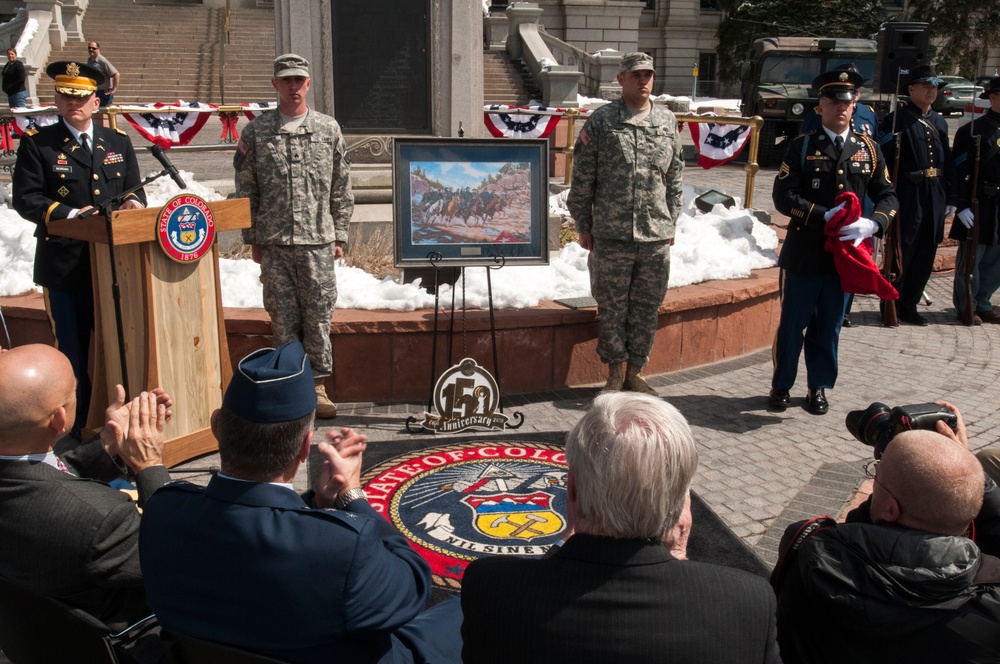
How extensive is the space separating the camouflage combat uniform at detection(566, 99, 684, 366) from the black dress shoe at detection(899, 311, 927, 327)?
3.41 m

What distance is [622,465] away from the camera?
6.32 feet

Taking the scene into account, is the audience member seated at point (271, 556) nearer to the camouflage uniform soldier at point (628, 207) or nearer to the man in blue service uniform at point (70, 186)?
the man in blue service uniform at point (70, 186)

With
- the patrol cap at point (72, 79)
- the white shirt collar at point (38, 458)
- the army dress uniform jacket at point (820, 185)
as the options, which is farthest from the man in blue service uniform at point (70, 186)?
the army dress uniform jacket at point (820, 185)

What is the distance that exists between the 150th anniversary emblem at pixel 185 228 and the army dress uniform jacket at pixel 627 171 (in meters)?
2.16

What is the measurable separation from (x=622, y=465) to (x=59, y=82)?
3.94 metres

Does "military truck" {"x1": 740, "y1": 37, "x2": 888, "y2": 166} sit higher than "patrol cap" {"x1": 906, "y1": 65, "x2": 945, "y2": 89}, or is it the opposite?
"military truck" {"x1": 740, "y1": 37, "x2": 888, "y2": 166}

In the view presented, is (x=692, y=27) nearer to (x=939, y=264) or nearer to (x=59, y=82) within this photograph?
(x=939, y=264)

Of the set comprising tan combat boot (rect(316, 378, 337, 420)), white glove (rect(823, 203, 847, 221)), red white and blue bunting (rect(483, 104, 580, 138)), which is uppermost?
red white and blue bunting (rect(483, 104, 580, 138))

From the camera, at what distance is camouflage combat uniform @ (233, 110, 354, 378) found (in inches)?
197

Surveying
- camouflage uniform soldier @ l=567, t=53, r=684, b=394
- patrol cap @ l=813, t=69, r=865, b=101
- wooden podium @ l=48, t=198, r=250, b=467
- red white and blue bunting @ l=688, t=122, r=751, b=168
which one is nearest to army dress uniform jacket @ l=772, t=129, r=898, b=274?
patrol cap @ l=813, t=69, r=865, b=101

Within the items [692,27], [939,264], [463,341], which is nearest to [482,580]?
[463,341]

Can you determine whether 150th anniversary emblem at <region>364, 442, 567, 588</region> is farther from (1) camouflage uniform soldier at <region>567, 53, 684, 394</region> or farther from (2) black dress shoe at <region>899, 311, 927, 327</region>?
(2) black dress shoe at <region>899, 311, 927, 327</region>

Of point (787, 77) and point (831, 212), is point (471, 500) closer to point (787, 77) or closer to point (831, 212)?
point (831, 212)

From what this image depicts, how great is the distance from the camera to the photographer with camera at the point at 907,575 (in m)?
2.12
